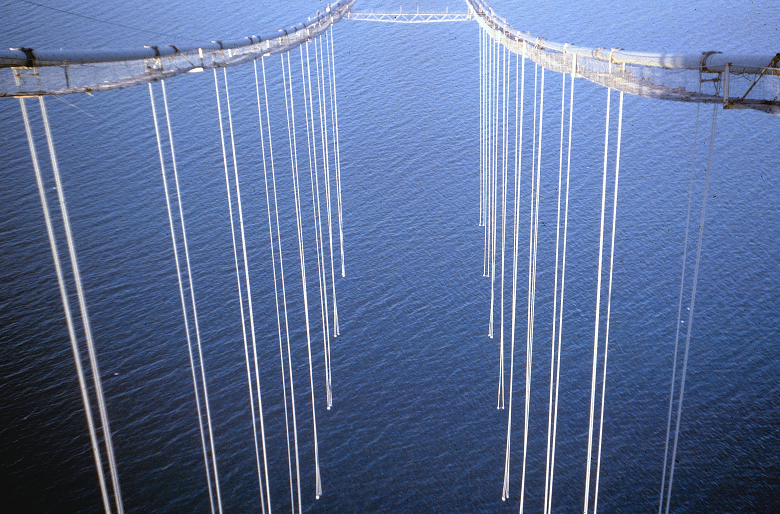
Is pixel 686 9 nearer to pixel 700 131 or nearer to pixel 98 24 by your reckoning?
pixel 700 131

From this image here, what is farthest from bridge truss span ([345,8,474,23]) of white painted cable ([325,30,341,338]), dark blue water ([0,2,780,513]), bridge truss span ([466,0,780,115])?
bridge truss span ([466,0,780,115])

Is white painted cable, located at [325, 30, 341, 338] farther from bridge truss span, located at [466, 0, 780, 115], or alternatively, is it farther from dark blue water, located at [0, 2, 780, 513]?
bridge truss span, located at [466, 0, 780, 115]

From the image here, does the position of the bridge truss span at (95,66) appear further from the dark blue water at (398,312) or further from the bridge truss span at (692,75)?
the dark blue water at (398,312)

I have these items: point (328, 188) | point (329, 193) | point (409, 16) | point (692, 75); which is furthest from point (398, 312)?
point (409, 16)

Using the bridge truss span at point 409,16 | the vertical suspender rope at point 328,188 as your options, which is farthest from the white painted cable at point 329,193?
the bridge truss span at point 409,16

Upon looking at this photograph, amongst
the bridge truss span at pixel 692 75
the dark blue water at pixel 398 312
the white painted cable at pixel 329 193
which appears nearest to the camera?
the bridge truss span at pixel 692 75

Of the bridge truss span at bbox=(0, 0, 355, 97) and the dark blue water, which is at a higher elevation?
the bridge truss span at bbox=(0, 0, 355, 97)
